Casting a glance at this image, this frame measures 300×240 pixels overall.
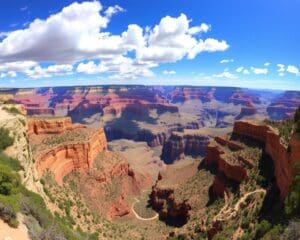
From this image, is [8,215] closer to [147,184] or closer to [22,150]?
[22,150]

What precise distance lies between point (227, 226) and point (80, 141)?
124 feet

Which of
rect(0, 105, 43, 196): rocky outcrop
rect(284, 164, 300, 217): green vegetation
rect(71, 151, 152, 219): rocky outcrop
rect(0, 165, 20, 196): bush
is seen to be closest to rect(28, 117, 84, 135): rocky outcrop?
rect(71, 151, 152, 219): rocky outcrop

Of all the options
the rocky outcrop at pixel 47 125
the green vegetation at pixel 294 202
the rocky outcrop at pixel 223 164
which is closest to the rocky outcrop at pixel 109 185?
the rocky outcrop at pixel 47 125

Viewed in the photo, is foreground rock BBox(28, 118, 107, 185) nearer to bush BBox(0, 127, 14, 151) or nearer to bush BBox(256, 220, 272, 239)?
bush BBox(0, 127, 14, 151)

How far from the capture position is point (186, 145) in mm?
167250

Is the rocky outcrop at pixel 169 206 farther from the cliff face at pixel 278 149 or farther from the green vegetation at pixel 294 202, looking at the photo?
the green vegetation at pixel 294 202

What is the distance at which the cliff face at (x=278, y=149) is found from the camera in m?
39.5

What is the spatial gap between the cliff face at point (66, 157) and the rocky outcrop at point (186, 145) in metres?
90.5

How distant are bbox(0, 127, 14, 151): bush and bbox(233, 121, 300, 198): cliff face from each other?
3127 cm

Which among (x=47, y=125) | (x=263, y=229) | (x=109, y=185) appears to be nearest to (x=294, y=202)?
(x=263, y=229)

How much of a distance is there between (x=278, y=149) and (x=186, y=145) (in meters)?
119

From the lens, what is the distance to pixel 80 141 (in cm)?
7100

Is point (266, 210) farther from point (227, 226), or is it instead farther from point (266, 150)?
point (266, 150)

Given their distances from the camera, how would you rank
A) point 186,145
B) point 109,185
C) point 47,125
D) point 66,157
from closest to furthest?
point 66,157 < point 47,125 < point 109,185 < point 186,145
